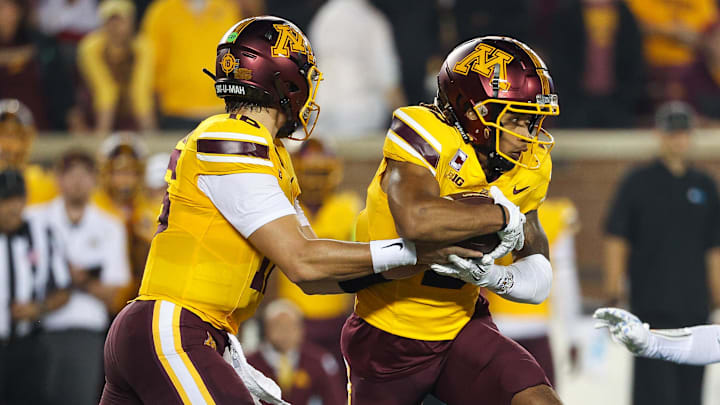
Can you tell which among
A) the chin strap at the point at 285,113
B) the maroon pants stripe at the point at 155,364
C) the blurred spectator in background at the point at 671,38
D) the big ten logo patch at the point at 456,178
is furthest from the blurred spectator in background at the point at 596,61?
the maroon pants stripe at the point at 155,364

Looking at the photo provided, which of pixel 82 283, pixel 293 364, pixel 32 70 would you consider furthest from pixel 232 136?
pixel 32 70

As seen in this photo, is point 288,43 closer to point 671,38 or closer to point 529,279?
point 529,279

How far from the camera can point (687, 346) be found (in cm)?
389

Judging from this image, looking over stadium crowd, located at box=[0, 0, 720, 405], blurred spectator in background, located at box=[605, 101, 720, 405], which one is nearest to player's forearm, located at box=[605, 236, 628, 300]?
blurred spectator in background, located at box=[605, 101, 720, 405]

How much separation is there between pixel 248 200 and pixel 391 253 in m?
0.46

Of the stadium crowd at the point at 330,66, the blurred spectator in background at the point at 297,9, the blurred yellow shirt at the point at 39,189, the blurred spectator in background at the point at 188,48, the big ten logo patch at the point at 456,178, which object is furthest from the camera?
the blurred spectator in background at the point at 297,9

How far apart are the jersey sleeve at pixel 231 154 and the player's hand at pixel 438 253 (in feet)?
1.71

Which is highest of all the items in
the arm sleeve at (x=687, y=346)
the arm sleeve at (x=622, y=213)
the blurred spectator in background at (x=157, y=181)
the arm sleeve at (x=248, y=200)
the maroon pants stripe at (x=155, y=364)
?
the arm sleeve at (x=248, y=200)

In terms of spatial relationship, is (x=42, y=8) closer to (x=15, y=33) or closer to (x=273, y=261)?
(x=15, y=33)

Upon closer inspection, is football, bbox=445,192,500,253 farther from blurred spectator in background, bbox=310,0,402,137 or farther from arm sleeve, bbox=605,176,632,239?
blurred spectator in background, bbox=310,0,402,137

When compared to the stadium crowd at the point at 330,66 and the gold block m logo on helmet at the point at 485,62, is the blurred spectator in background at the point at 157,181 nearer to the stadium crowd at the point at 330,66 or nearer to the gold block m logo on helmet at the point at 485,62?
the stadium crowd at the point at 330,66

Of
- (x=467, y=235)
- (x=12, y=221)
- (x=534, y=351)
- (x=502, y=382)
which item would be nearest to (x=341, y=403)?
(x=534, y=351)

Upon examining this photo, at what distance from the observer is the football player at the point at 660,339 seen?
3.78 m

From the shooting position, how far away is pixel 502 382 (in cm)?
358
